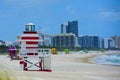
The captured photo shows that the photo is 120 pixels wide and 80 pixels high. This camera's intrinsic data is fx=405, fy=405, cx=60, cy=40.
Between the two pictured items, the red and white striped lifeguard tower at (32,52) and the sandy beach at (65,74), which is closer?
the sandy beach at (65,74)

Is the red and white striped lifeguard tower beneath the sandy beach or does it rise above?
above

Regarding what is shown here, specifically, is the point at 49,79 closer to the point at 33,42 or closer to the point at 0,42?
the point at 33,42

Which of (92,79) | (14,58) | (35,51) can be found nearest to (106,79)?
(92,79)

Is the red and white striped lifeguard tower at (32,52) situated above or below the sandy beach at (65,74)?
above

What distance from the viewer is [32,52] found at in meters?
19.5

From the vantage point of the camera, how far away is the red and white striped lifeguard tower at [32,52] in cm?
1928

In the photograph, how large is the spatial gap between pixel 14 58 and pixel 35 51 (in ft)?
75.1

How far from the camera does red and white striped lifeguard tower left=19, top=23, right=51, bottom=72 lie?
63.3ft

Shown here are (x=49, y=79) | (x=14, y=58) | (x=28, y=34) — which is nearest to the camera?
(x=49, y=79)

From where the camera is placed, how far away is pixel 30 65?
20.4 m

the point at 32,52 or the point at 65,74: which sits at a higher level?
the point at 32,52

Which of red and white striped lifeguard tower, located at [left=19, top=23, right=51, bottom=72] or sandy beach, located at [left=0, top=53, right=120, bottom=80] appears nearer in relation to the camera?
sandy beach, located at [left=0, top=53, right=120, bottom=80]

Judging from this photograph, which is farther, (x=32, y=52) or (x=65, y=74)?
(x=32, y=52)

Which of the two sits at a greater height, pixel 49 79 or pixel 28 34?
pixel 28 34
